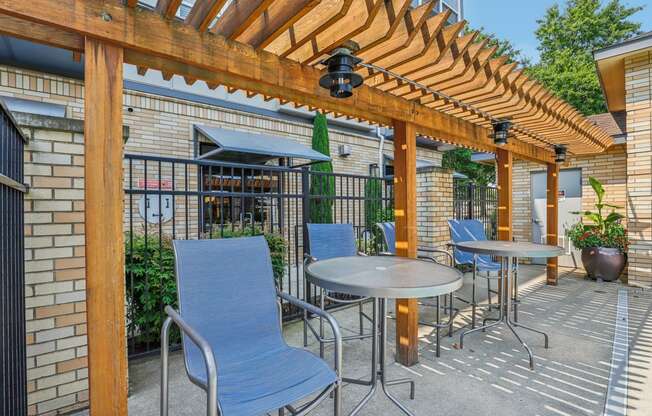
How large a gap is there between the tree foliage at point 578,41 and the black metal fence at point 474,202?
1129 centimetres

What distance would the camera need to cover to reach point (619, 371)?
9.00ft

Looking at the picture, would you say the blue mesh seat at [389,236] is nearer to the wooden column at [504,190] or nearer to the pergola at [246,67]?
the pergola at [246,67]

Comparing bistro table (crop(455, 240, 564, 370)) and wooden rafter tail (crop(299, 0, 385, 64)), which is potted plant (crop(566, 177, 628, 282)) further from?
wooden rafter tail (crop(299, 0, 385, 64))

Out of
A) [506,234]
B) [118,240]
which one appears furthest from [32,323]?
[506,234]

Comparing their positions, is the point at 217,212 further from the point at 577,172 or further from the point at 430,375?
the point at 577,172

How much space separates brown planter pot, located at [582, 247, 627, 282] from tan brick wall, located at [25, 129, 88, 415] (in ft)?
25.1

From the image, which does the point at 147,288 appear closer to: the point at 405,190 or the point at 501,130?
the point at 405,190

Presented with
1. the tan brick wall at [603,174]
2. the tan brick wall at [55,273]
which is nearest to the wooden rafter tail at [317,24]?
the tan brick wall at [55,273]

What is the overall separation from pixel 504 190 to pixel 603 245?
111 inches

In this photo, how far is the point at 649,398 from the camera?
7.70ft

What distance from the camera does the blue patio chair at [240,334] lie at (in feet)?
4.88

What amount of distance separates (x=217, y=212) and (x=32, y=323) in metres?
4.69

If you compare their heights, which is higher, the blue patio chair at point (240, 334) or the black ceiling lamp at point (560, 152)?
the black ceiling lamp at point (560, 152)

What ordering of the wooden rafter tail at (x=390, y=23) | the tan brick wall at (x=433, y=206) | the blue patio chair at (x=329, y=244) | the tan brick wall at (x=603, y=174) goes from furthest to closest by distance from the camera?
1. the tan brick wall at (x=603, y=174)
2. the tan brick wall at (x=433, y=206)
3. the blue patio chair at (x=329, y=244)
4. the wooden rafter tail at (x=390, y=23)
